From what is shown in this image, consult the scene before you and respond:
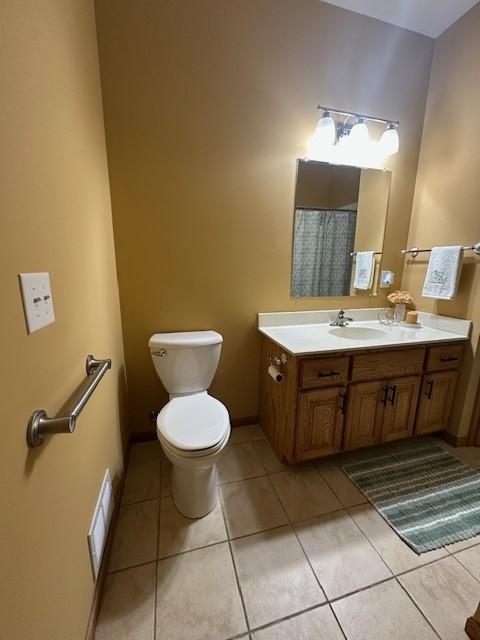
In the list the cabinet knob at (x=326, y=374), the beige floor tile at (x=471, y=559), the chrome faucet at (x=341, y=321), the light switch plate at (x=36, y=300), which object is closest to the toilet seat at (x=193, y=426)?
the cabinet knob at (x=326, y=374)

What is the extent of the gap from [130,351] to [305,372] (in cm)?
107

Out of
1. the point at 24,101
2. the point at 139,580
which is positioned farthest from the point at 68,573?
the point at 24,101

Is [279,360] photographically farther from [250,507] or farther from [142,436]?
[142,436]

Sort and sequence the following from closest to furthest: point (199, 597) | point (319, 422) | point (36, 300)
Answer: point (36, 300), point (199, 597), point (319, 422)

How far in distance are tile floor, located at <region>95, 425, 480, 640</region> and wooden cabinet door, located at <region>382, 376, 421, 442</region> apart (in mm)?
430

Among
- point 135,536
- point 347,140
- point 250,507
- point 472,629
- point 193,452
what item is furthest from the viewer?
point 347,140

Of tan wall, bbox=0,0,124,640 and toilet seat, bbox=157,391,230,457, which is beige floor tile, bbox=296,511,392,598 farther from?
tan wall, bbox=0,0,124,640

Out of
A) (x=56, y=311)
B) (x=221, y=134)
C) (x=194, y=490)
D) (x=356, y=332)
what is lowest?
(x=194, y=490)

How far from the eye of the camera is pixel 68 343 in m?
0.84

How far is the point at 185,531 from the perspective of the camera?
126 centimetres

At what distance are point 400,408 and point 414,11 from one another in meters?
2.38

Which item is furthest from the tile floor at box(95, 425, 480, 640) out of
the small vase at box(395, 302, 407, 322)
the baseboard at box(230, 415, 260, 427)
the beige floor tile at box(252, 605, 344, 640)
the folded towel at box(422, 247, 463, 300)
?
the folded towel at box(422, 247, 463, 300)

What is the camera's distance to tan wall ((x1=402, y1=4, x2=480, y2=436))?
161 centimetres

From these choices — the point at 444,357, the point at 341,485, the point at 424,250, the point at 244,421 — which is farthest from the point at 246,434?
the point at 424,250
